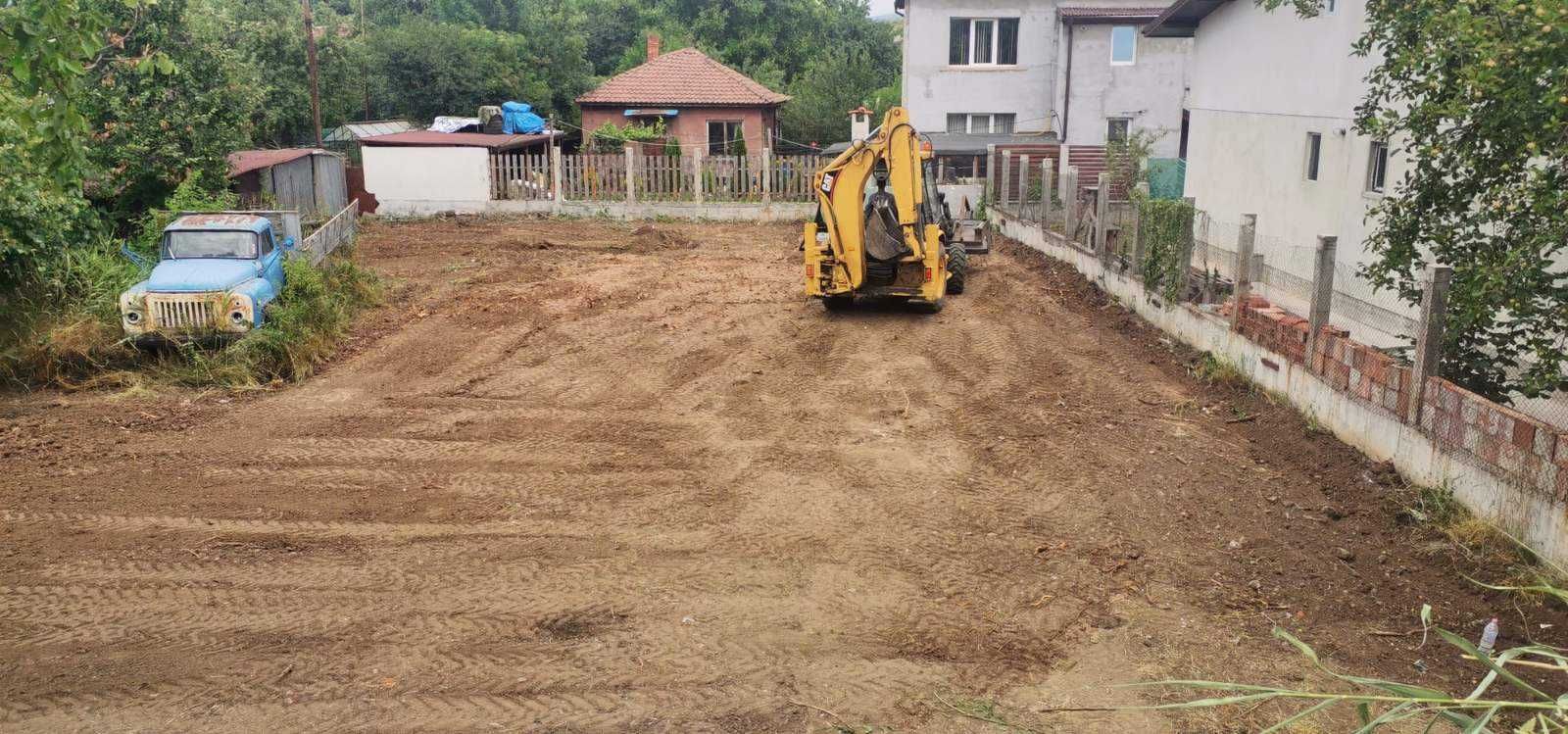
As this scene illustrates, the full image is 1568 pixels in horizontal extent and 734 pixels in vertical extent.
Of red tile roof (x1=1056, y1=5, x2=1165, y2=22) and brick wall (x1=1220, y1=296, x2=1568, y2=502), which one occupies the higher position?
red tile roof (x1=1056, y1=5, x2=1165, y2=22)

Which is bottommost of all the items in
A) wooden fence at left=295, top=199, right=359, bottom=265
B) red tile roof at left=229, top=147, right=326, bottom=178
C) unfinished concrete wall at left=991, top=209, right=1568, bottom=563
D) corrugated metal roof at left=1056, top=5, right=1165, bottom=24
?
unfinished concrete wall at left=991, top=209, right=1568, bottom=563

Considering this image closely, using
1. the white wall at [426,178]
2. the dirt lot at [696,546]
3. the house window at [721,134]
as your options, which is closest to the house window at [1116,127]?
the house window at [721,134]

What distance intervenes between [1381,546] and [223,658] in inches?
289

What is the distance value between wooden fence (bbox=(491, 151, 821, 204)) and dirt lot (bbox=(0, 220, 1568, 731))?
14067mm

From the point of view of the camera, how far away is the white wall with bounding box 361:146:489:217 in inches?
1054

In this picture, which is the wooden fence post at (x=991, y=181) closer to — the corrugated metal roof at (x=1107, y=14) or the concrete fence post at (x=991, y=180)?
the concrete fence post at (x=991, y=180)

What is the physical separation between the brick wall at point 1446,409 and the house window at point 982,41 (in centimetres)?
2126

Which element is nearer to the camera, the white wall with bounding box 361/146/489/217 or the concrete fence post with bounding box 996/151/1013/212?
the concrete fence post with bounding box 996/151/1013/212

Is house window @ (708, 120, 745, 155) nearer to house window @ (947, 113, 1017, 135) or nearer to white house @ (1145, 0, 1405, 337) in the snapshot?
house window @ (947, 113, 1017, 135)

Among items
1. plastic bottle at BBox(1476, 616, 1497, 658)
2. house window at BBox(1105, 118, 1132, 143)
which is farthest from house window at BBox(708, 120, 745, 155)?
plastic bottle at BBox(1476, 616, 1497, 658)

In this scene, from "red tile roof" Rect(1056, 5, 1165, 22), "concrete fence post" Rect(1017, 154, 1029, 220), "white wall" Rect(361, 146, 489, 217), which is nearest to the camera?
"concrete fence post" Rect(1017, 154, 1029, 220)

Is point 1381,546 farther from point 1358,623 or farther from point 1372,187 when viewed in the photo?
point 1372,187

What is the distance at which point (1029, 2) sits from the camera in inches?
1197

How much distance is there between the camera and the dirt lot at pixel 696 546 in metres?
6.30
